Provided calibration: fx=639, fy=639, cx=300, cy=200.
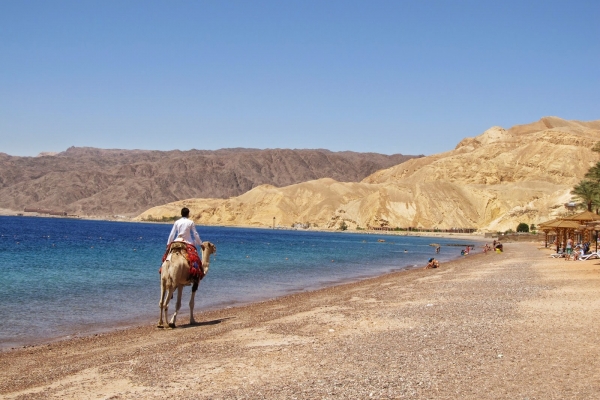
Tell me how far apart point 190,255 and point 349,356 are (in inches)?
240

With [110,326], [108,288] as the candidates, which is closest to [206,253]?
[110,326]

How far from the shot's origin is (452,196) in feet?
446

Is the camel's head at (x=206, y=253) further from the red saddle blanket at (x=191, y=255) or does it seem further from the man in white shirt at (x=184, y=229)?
the man in white shirt at (x=184, y=229)

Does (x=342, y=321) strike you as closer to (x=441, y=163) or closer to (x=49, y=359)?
(x=49, y=359)

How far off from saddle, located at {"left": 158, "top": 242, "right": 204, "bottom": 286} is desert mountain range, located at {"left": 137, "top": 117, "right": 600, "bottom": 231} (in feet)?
314

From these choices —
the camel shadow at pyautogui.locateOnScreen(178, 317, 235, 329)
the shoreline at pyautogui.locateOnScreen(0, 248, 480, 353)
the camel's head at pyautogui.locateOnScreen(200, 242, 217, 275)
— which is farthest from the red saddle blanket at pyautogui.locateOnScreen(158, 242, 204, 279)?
the shoreline at pyautogui.locateOnScreen(0, 248, 480, 353)

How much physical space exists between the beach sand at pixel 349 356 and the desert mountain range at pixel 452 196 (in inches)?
3742

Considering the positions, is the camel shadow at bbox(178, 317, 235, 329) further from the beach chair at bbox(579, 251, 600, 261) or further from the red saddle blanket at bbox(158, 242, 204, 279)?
the beach chair at bbox(579, 251, 600, 261)

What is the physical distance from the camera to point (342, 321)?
13.3 m

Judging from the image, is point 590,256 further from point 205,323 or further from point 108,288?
point 205,323

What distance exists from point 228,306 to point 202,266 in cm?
547

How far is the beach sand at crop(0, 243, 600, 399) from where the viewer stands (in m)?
7.78

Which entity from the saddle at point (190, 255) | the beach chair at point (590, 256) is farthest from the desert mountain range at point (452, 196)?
the saddle at point (190, 255)

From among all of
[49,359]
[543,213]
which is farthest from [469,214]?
[49,359]
